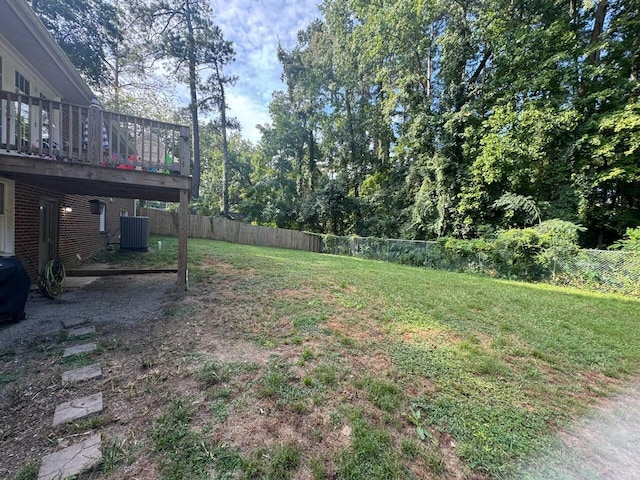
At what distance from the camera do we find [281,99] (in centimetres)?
2564

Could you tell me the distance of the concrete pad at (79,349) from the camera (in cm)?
307

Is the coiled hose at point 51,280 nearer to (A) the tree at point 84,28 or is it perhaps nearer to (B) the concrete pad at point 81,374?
(B) the concrete pad at point 81,374

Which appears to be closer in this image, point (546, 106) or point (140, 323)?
point (140, 323)

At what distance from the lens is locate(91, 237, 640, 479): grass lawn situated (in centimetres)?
187

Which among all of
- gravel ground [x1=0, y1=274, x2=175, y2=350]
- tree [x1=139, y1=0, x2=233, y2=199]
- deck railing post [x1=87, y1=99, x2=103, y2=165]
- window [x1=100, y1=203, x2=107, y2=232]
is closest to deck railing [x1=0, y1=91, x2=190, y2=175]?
deck railing post [x1=87, y1=99, x2=103, y2=165]

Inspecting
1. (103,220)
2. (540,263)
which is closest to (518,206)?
(540,263)

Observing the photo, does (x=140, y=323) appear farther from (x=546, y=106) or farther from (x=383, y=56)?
(x=383, y=56)

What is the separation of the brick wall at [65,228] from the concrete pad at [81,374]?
4201 millimetres

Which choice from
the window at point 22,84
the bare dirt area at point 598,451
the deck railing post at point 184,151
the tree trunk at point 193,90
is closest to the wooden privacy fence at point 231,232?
the tree trunk at point 193,90

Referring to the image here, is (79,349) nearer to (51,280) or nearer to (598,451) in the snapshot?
(51,280)

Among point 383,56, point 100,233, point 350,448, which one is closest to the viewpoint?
point 350,448

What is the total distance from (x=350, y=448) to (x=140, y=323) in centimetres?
349

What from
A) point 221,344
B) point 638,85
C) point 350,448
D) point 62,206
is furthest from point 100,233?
point 638,85

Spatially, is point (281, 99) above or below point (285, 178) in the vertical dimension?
above
